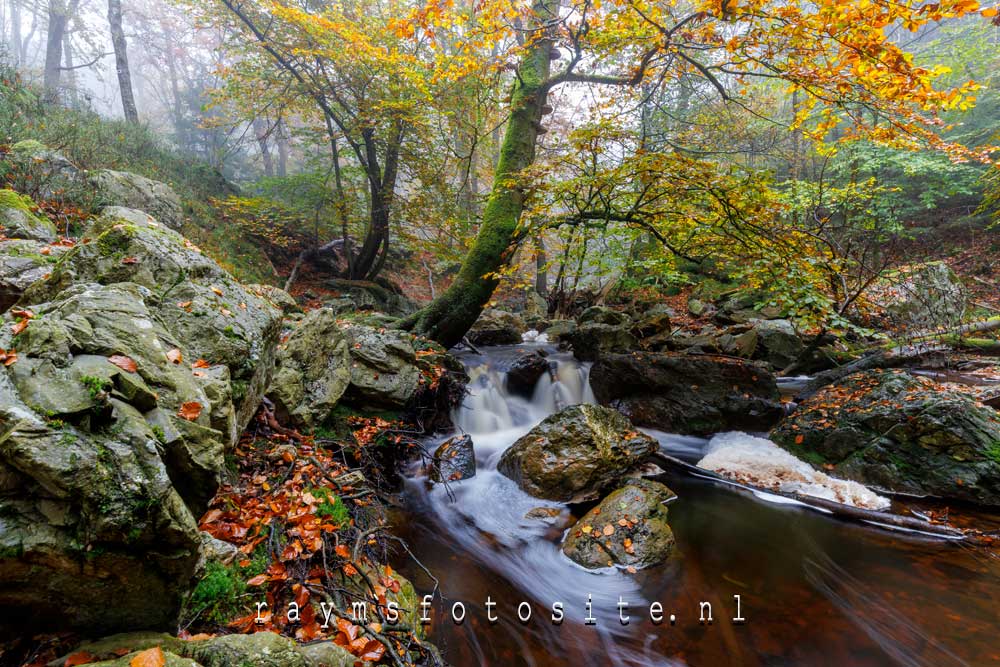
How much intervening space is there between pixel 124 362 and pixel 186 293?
4.67ft

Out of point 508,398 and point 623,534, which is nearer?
point 623,534

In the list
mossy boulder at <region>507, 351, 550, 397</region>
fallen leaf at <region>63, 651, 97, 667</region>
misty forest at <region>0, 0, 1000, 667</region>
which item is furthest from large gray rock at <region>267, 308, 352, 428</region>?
mossy boulder at <region>507, 351, 550, 397</region>

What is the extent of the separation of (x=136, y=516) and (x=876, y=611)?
5229 mm

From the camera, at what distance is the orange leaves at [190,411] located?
2090 mm

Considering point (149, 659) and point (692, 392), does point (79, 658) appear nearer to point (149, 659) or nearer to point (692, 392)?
point (149, 659)

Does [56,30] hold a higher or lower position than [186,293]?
higher

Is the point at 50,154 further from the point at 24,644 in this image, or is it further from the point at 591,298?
the point at 591,298

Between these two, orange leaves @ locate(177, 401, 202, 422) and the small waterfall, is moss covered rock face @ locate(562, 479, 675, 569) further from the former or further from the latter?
orange leaves @ locate(177, 401, 202, 422)

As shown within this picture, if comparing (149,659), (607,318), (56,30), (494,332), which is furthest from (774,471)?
(56,30)


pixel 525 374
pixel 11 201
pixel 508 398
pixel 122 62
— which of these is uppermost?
pixel 122 62

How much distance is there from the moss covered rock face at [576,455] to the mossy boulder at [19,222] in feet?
20.7

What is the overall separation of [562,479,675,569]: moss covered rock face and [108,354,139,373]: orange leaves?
3.93 metres

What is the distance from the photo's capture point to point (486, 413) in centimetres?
747

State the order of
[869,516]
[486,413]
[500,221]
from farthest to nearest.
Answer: [500,221]
[486,413]
[869,516]
